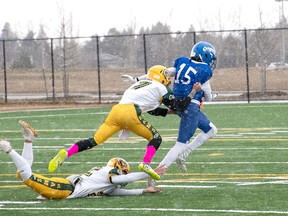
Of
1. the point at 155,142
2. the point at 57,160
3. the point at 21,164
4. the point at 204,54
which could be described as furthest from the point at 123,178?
the point at 204,54

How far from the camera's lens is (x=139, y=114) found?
10.7 m

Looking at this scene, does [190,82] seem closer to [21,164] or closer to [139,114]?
[139,114]

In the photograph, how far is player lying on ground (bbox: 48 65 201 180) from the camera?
10633 mm

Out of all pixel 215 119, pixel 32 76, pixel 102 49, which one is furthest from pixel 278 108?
pixel 102 49

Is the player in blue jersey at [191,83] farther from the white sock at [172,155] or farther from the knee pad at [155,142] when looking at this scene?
the knee pad at [155,142]

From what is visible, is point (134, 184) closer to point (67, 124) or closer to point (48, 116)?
point (67, 124)

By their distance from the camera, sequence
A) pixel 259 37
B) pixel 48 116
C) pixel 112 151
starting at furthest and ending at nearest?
pixel 259 37, pixel 48 116, pixel 112 151

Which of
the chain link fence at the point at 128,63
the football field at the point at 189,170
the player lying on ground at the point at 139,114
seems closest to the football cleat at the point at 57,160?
the player lying on ground at the point at 139,114

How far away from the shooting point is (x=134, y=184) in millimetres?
11555

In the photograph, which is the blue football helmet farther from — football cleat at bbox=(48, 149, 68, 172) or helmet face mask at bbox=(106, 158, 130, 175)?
football cleat at bbox=(48, 149, 68, 172)

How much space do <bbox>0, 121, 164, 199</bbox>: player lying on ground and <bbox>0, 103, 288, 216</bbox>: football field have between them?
150 millimetres

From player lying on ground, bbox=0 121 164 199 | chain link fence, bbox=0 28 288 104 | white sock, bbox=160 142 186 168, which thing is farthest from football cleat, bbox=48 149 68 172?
chain link fence, bbox=0 28 288 104

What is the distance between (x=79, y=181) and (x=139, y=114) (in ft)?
3.72

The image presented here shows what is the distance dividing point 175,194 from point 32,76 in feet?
164
